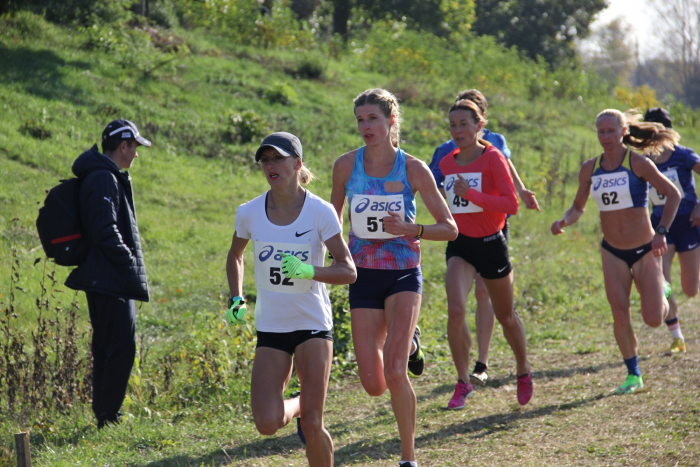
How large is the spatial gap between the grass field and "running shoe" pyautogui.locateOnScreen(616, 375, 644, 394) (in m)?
0.13

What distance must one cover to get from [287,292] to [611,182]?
3.75 m

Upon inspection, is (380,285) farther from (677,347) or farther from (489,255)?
(677,347)

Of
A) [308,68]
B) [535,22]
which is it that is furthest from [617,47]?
[308,68]

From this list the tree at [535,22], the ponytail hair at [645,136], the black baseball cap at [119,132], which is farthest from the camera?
the tree at [535,22]

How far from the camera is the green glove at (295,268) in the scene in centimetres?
360

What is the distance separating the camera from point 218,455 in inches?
198

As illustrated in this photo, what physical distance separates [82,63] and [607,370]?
12.2 meters

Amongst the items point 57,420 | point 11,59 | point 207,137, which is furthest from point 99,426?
point 11,59

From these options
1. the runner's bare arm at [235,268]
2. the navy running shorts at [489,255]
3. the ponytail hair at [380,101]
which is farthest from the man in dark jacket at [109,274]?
the navy running shorts at [489,255]

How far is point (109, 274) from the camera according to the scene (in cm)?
536

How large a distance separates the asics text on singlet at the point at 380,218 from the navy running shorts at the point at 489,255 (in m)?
1.22

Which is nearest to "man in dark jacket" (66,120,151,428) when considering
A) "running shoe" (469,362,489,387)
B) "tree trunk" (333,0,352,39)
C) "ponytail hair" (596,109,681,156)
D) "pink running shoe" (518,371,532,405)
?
"running shoe" (469,362,489,387)

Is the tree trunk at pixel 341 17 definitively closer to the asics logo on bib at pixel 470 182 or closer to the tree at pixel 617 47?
the asics logo on bib at pixel 470 182

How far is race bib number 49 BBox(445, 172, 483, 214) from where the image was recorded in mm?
5762
